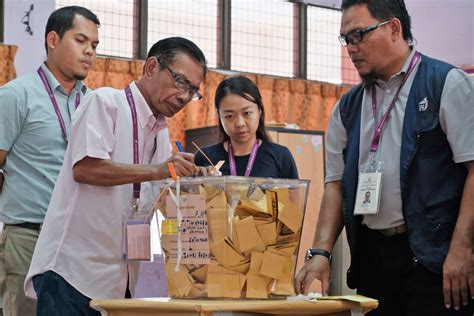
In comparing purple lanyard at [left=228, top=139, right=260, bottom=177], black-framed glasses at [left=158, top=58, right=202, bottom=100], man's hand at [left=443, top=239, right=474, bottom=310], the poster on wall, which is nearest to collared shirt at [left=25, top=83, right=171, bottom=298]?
black-framed glasses at [left=158, top=58, right=202, bottom=100]

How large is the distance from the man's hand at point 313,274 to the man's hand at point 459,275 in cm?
32

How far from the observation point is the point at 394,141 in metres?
2.25

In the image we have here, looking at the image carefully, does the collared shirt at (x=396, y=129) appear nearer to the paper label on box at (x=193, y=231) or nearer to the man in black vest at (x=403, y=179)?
the man in black vest at (x=403, y=179)

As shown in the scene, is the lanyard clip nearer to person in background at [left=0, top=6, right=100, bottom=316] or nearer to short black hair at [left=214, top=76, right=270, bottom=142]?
person in background at [left=0, top=6, right=100, bottom=316]

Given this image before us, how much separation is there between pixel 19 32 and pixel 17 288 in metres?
4.16

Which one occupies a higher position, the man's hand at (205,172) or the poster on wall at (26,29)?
the poster on wall at (26,29)

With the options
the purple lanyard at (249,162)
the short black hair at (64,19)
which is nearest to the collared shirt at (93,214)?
the short black hair at (64,19)

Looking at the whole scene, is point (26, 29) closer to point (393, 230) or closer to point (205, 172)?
point (205, 172)

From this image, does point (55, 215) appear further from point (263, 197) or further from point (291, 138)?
point (291, 138)

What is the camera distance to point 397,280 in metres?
2.24

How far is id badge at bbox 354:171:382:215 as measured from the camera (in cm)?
219

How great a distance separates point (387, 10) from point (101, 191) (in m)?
0.93

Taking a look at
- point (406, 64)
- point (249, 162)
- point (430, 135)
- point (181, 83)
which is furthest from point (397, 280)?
point (249, 162)

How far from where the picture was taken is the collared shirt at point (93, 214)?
2.23 meters
